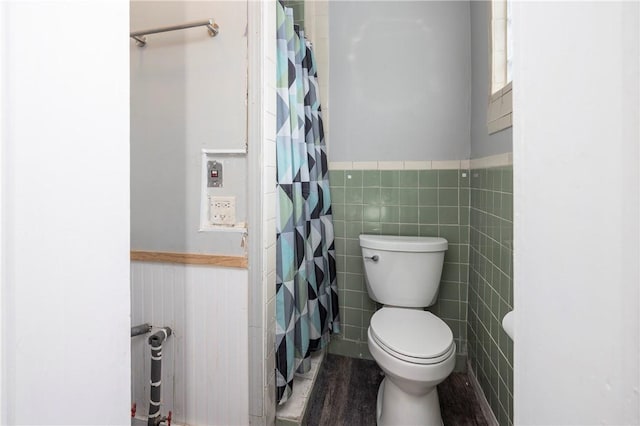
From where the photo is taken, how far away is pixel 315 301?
5.47 ft

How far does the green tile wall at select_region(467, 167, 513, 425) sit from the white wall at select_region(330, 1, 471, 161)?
0.38 meters

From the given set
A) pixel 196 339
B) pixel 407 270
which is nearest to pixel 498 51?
pixel 407 270

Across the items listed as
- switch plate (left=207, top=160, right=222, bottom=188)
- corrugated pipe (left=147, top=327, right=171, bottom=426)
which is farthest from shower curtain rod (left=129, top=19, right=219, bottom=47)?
corrugated pipe (left=147, top=327, right=171, bottom=426)

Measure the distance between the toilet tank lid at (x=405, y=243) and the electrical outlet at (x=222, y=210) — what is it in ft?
2.78

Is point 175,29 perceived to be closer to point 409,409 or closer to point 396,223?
point 396,223
